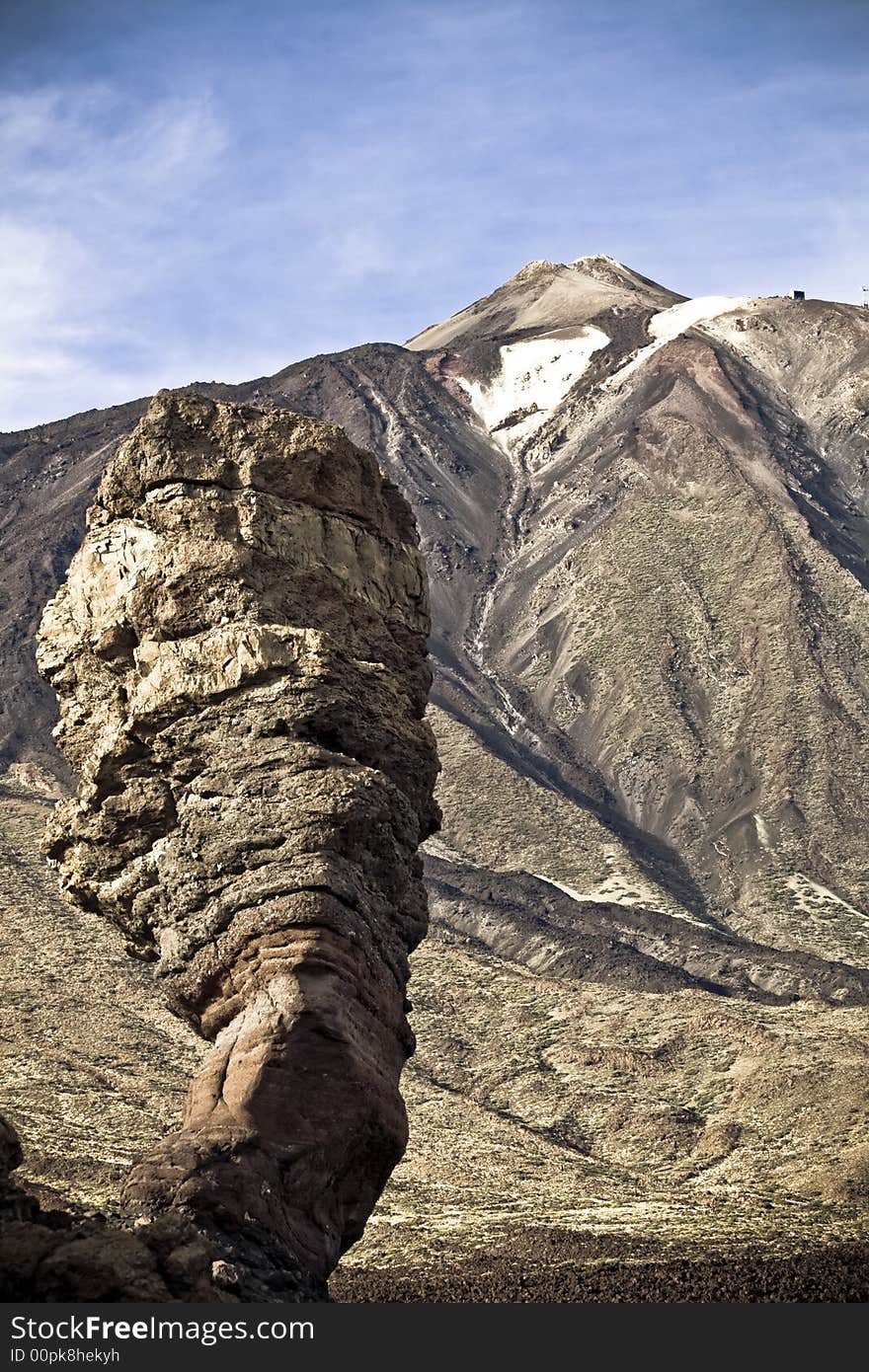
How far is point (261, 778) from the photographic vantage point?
20734mm

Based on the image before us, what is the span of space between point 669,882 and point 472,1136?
62.4 meters

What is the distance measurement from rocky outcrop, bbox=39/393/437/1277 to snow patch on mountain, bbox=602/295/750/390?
15476 cm

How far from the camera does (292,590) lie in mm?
21859

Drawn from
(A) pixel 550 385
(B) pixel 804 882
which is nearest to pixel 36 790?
(B) pixel 804 882

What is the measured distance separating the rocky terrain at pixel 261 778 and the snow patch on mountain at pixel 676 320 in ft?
508

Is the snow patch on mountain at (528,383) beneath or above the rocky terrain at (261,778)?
above

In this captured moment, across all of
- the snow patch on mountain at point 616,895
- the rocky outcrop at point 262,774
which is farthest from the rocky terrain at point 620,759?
the rocky outcrop at point 262,774

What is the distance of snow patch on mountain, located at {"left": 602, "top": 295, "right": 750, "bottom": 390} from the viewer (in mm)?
176625

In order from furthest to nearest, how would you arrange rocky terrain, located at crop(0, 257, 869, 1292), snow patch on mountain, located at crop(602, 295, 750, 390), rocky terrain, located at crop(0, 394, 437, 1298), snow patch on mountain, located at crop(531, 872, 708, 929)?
snow patch on mountain, located at crop(602, 295, 750, 390), snow patch on mountain, located at crop(531, 872, 708, 929), rocky terrain, located at crop(0, 257, 869, 1292), rocky terrain, located at crop(0, 394, 437, 1298)

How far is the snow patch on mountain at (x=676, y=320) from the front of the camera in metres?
177

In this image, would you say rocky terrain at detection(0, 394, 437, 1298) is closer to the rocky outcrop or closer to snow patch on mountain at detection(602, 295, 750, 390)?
the rocky outcrop

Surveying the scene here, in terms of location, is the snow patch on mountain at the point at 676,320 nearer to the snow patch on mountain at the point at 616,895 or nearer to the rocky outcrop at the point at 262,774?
the snow patch on mountain at the point at 616,895

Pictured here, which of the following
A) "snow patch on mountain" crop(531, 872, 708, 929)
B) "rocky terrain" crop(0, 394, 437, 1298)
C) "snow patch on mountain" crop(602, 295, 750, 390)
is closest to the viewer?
"rocky terrain" crop(0, 394, 437, 1298)

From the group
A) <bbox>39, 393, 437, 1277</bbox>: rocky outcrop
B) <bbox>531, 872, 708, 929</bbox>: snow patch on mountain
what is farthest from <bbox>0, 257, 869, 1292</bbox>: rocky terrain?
<bbox>39, 393, 437, 1277</bbox>: rocky outcrop
